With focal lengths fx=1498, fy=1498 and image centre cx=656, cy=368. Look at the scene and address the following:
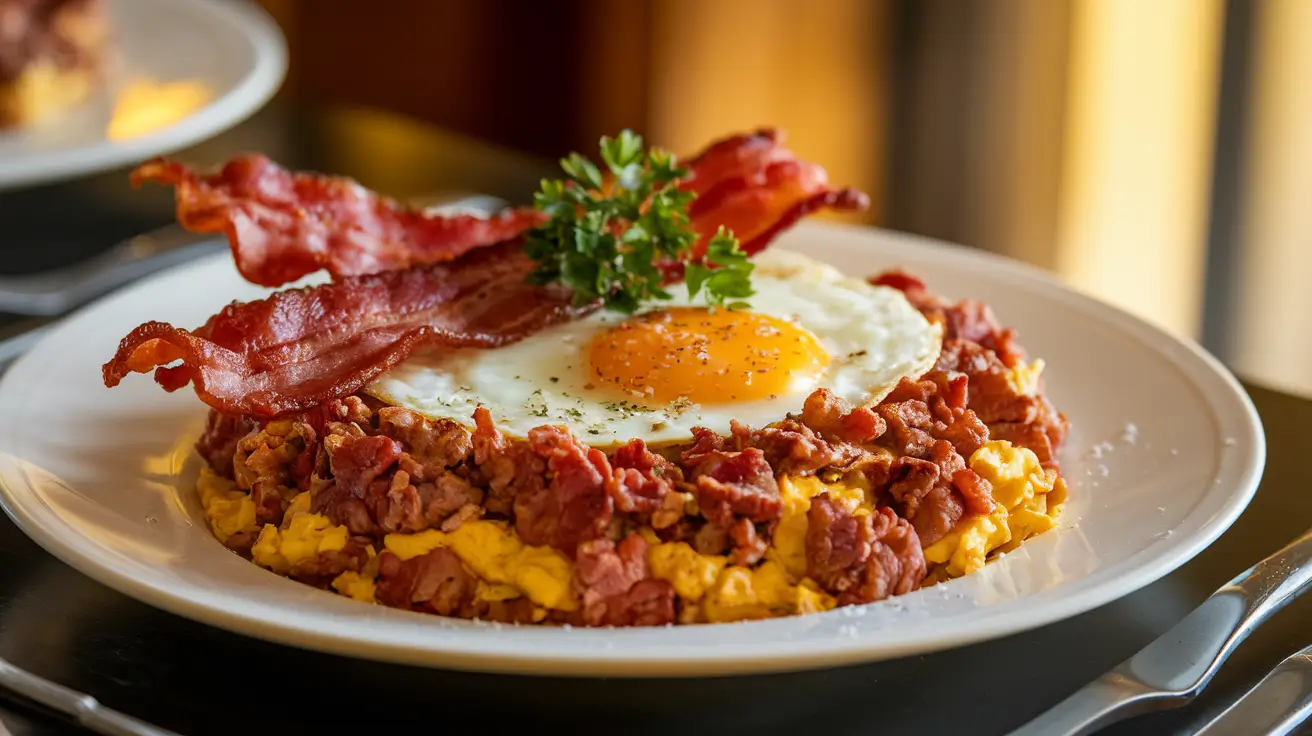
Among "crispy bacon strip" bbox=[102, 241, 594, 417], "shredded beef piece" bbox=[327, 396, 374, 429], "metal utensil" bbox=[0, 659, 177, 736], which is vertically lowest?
"metal utensil" bbox=[0, 659, 177, 736]

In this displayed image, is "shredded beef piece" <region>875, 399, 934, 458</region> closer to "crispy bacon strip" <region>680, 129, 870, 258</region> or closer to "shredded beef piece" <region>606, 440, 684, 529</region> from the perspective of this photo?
"shredded beef piece" <region>606, 440, 684, 529</region>

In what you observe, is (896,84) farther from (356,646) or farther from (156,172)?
(356,646)

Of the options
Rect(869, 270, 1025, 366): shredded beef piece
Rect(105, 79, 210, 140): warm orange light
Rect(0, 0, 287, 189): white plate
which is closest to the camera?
Rect(869, 270, 1025, 366): shredded beef piece

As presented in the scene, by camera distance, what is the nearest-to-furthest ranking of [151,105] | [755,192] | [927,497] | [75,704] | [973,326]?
Answer: 1. [75,704]
2. [927,497]
3. [973,326]
4. [755,192]
5. [151,105]

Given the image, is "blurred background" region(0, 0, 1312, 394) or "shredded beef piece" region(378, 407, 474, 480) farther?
"blurred background" region(0, 0, 1312, 394)

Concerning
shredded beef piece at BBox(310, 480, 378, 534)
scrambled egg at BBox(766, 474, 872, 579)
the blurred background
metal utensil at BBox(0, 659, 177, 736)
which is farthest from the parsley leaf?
the blurred background

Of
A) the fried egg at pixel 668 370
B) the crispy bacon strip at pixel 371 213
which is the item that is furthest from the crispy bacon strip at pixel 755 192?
the fried egg at pixel 668 370

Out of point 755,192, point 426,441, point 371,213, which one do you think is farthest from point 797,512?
point 371,213

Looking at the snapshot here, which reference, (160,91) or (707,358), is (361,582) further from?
(160,91)

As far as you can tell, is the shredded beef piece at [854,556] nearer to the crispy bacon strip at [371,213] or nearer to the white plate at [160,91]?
the crispy bacon strip at [371,213]
